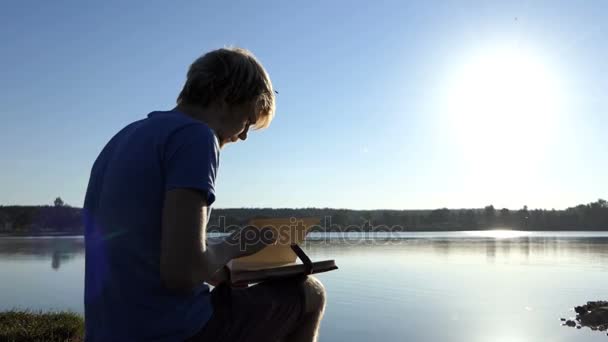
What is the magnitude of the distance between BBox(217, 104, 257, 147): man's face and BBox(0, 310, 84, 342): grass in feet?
14.6

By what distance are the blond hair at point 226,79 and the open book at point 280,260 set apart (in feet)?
1.37

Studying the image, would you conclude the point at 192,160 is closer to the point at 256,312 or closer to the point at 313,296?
the point at 256,312

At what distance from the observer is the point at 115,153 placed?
5.26 feet

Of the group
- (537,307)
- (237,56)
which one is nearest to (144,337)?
(237,56)

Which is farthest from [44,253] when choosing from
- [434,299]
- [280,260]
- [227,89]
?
[227,89]

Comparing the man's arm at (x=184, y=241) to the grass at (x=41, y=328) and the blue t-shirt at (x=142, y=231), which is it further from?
the grass at (x=41, y=328)

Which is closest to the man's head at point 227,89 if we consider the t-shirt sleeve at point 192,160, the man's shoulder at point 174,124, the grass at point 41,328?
the man's shoulder at point 174,124

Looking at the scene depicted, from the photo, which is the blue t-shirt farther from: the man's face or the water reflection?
the water reflection

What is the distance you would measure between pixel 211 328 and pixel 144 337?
217 mm

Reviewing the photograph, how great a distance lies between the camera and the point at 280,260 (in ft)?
6.54

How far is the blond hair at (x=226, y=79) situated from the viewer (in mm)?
1720

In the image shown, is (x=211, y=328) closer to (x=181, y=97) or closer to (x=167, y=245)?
(x=167, y=245)

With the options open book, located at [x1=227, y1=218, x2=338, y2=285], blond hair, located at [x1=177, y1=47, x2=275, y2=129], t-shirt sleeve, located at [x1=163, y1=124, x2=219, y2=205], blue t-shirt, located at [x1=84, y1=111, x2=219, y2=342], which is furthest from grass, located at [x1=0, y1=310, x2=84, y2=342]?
t-shirt sleeve, located at [x1=163, y1=124, x2=219, y2=205]

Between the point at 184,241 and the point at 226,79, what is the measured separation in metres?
0.56
